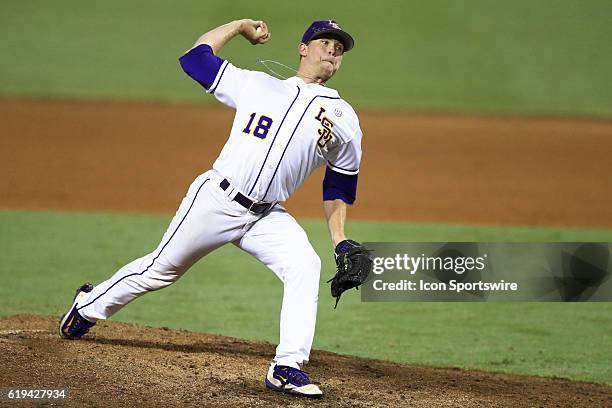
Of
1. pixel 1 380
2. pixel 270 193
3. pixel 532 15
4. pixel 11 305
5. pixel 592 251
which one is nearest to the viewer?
pixel 1 380

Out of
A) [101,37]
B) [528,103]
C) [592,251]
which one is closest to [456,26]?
[528,103]

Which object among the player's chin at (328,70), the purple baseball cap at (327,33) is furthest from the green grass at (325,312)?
the purple baseball cap at (327,33)

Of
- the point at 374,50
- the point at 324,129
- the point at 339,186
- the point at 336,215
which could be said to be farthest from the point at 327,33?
the point at 374,50

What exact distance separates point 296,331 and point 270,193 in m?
0.70

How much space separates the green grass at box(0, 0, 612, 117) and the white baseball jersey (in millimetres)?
12516

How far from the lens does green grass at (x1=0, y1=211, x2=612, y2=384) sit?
598cm

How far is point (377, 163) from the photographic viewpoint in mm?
12469

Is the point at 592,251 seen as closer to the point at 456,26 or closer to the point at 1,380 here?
the point at 1,380

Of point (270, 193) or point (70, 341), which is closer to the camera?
point (270, 193)

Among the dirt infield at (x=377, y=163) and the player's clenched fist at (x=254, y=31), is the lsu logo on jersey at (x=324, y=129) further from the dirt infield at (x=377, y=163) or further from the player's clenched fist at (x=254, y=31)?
the dirt infield at (x=377, y=163)

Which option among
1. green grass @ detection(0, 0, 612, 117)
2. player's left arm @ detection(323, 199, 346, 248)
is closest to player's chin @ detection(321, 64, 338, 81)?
player's left arm @ detection(323, 199, 346, 248)

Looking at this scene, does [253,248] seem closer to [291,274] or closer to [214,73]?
[291,274]

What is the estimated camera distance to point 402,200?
35.2ft

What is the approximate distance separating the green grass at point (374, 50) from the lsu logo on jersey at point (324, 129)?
41.2ft
